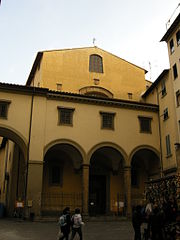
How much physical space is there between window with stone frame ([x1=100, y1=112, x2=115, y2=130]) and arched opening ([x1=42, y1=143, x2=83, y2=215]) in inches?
112

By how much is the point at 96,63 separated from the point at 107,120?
818 cm

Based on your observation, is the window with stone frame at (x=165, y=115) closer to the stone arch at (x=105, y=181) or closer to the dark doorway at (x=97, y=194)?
the stone arch at (x=105, y=181)

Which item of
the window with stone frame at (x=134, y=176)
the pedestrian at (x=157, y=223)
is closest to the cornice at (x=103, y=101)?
the window with stone frame at (x=134, y=176)

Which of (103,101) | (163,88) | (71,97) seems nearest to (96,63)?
(103,101)

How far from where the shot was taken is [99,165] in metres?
24.9

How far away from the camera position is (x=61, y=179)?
2319cm

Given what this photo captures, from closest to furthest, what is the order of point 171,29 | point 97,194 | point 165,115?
1. point 171,29
2. point 165,115
3. point 97,194

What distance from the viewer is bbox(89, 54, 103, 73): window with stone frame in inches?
1113

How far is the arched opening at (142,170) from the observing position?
77.4 ft

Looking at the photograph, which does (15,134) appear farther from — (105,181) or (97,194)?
(105,181)

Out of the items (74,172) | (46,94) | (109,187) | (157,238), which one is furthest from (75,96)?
(157,238)

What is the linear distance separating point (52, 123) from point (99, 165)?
6372 millimetres

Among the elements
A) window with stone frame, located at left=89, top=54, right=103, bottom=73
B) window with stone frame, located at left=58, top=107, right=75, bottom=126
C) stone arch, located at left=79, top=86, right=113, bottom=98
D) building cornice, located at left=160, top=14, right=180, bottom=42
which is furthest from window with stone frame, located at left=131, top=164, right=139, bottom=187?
building cornice, located at left=160, top=14, right=180, bottom=42

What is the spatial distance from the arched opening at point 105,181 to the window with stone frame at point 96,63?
27.4ft
